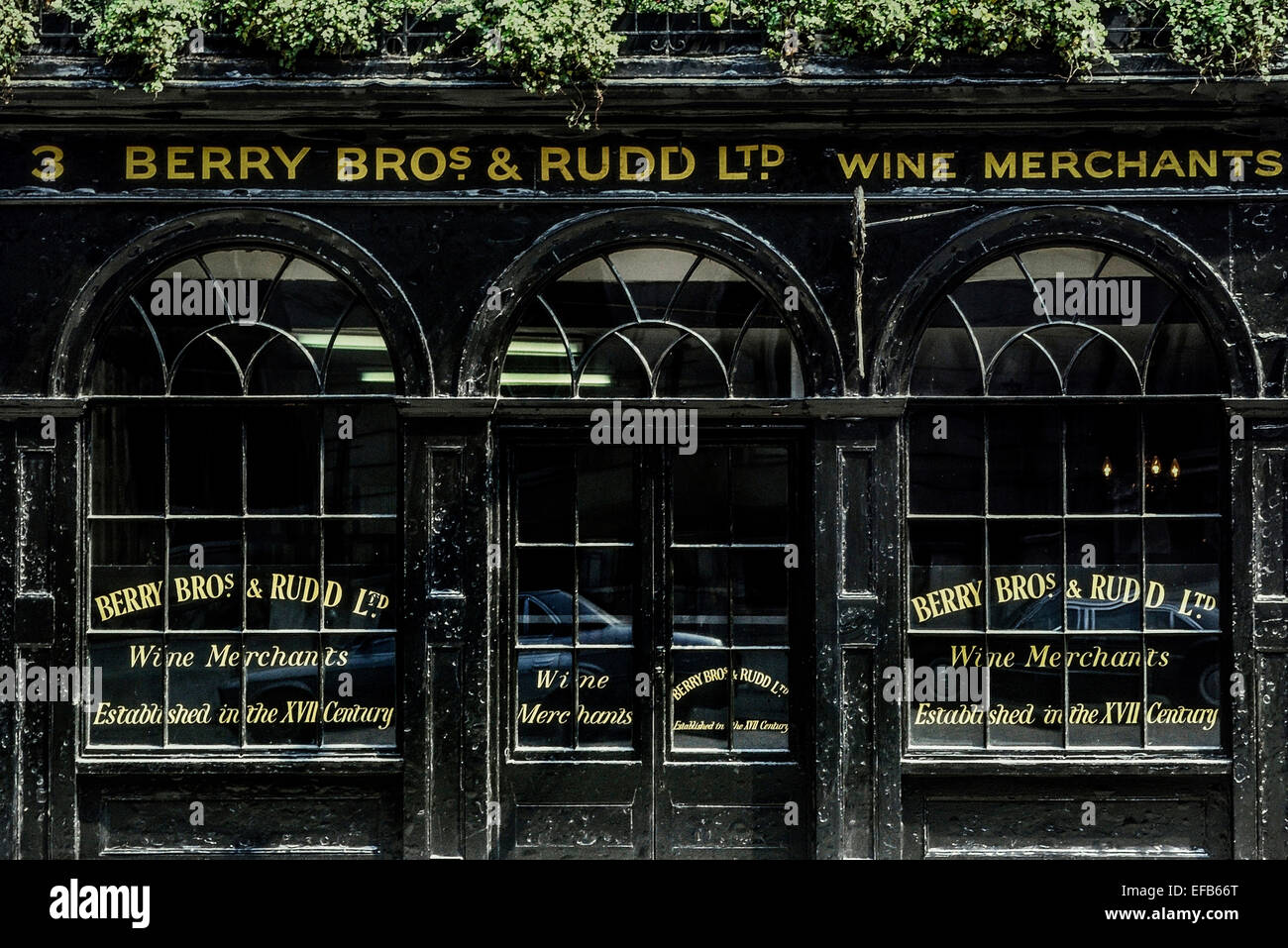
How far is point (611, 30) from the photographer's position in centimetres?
680

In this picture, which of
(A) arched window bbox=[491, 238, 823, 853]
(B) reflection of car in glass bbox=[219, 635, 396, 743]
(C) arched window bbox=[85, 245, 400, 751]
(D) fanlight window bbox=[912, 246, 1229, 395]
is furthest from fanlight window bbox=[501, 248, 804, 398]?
(B) reflection of car in glass bbox=[219, 635, 396, 743]

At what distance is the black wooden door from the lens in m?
7.05

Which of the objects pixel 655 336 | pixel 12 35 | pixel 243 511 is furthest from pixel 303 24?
pixel 243 511

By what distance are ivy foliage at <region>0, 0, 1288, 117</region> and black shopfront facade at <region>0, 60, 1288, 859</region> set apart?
29cm

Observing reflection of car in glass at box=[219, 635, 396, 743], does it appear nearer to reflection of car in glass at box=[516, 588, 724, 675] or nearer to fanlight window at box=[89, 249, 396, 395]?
reflection of car in glass at box=[516, 588, 724, 675]

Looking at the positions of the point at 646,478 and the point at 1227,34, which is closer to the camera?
the point at 1227,34

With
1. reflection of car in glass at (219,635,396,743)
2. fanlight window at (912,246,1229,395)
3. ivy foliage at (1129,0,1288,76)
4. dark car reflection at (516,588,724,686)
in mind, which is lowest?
reflection of car in glass at (219,635,396,743)

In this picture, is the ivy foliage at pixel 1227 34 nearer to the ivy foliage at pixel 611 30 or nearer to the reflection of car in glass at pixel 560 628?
the ivy foliage at pixel 611 30

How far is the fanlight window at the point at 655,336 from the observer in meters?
7.10

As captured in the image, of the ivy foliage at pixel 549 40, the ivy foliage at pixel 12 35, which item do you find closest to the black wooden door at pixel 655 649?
the ivy foliage at pixel 549 40

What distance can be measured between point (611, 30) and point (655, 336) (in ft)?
5.62

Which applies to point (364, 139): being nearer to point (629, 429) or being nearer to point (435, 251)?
point (435, 251)

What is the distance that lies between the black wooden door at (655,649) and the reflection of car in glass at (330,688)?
68cm

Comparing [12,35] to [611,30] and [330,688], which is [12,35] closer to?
A: [611,30]
